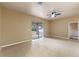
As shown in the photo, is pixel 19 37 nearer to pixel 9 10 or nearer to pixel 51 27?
pixel 9 10

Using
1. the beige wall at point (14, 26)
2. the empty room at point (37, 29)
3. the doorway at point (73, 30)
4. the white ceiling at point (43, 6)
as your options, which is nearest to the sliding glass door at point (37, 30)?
the empty room at point (37, 29)

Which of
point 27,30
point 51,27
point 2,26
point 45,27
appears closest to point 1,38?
point 2,26

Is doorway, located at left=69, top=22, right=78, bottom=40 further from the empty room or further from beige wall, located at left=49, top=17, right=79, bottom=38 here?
beige wall, located at left=49, top=17, right=79, bottom=38

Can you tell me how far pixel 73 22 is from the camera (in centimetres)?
939

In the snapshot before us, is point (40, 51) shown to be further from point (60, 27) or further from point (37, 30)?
point (60, 27)

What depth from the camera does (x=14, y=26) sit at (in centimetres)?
631

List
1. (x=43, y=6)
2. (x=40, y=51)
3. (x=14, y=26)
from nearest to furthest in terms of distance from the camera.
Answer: (x=40, y=51), (x=43, y=6), (x=14, y=26)

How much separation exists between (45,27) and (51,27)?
924mm

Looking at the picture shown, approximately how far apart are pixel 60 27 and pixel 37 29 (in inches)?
101

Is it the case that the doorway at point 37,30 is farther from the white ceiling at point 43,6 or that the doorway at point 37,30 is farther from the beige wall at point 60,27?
the white ceiling at point 43,6

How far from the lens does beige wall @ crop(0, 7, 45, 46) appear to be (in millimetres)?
5461

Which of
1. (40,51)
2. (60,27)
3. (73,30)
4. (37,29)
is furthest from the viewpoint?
(60,27)

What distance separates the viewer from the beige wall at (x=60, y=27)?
32.3ft

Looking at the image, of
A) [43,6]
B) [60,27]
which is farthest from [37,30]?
[43,6]
